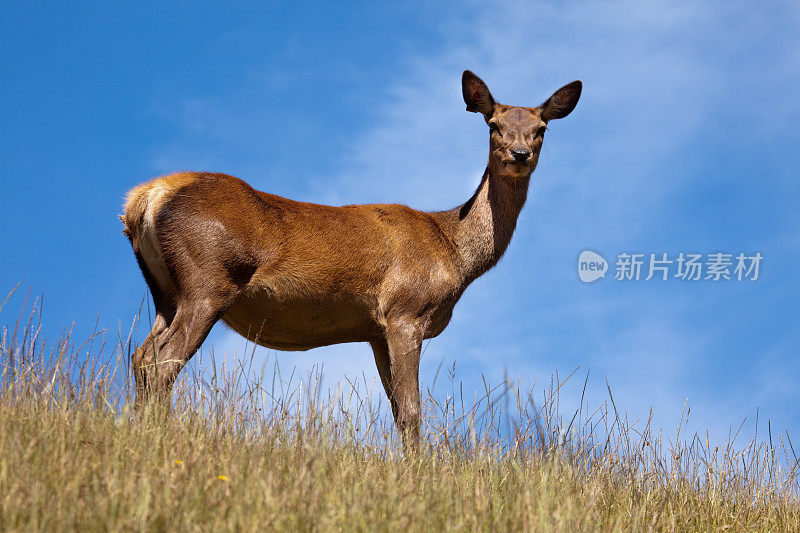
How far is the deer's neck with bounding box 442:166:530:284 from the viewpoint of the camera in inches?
302

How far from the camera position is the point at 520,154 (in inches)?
281

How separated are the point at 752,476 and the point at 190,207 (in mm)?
5229

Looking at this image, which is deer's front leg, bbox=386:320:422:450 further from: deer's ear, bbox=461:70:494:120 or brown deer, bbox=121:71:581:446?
deer's ear, bbox=461:70:494:120

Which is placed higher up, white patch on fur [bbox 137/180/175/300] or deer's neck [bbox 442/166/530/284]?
deer's neck [bbox 442/166/530/284]

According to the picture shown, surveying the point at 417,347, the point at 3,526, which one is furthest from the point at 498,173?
the point at 3,526

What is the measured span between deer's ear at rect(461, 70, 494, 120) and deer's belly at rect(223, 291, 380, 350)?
7.74 ft

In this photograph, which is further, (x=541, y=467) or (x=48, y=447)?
(x=541, y=467)

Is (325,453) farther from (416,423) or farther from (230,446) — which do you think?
(416,423)

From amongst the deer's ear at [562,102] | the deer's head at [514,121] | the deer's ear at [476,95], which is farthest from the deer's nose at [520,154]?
the deer's ear at [562,102]

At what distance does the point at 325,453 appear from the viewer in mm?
5074

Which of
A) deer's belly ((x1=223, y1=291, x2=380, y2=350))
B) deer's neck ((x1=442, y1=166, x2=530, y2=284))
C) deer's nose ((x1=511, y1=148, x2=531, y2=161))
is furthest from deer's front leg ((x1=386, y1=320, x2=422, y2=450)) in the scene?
deer's nose ((x1=511, y1=148, x2=531, y2=161))

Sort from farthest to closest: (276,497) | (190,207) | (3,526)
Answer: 1. (190,207)
2. (276,497)
3. (3,526)

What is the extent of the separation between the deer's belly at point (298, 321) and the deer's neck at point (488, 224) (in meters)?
1.21

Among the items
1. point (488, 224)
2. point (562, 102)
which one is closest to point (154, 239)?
point (488, 224)
